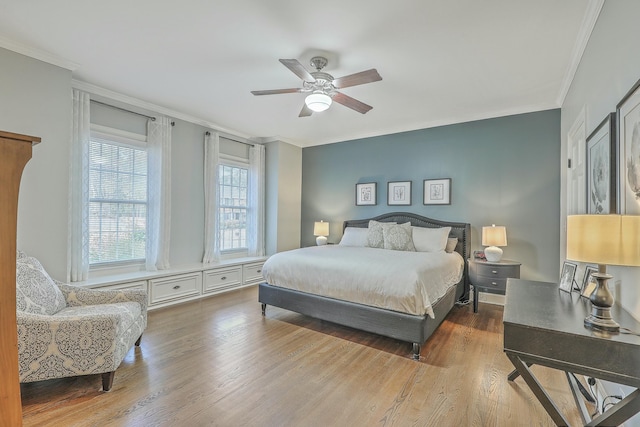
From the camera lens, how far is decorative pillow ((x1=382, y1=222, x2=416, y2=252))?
4216 millimetres

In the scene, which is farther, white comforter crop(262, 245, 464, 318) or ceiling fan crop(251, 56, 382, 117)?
white comforter crop(262, 245, 464, 318)

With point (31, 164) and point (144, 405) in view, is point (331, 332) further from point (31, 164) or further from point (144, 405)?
point (31, 164)

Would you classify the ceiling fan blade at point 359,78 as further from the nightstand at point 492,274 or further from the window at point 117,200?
the window at point 117,200

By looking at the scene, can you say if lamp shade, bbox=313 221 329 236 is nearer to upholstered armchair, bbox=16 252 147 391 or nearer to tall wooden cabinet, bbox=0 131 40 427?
upholstered armchair, bbox=16 252 147 391

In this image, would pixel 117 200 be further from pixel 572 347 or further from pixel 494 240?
pixel 494 240

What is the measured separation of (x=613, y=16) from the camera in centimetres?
181

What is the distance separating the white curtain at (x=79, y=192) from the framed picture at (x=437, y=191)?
15.2 ft

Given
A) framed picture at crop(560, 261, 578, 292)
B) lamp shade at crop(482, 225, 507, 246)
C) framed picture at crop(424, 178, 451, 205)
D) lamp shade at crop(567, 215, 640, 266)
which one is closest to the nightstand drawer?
lamp shade at crop(482, 225, 507, 246)

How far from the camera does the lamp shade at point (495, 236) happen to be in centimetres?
376

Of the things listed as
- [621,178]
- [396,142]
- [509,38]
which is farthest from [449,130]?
[621,178]

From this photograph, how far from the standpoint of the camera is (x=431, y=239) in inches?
162

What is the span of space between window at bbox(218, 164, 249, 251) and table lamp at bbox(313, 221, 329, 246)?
54.1 inches

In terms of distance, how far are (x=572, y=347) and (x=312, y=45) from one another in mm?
2674

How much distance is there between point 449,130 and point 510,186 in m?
1.20
